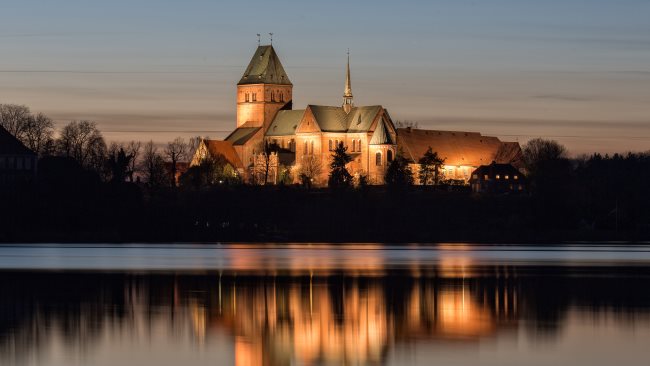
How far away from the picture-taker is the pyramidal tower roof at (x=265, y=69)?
182 m

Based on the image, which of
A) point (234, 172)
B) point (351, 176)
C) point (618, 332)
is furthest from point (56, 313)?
point (234, 172)

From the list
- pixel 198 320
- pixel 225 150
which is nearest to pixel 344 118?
pixel 225 150

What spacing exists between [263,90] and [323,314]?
14046cm

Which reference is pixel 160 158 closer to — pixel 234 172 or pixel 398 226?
pixel 234 172

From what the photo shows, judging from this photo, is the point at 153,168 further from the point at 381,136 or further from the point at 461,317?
the point at 461,317

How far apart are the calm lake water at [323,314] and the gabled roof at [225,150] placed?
334 feet

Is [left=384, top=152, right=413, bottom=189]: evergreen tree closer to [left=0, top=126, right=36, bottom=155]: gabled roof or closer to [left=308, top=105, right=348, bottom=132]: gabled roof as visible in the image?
[left=308, top=105, right=348, bottom=132]: gabled roof

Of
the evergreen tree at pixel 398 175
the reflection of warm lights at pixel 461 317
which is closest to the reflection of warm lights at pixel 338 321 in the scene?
the reflection of warm lights at pixel 461 317

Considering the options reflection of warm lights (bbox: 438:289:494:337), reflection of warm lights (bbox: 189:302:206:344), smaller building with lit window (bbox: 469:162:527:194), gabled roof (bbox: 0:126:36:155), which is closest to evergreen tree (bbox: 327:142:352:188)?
smaller building with lit window (bbox: 469:162:527:194)

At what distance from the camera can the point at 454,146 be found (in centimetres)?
18025

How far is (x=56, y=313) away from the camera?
135ft

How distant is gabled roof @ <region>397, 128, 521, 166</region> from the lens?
569 feet

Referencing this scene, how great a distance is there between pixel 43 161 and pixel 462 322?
326 ft

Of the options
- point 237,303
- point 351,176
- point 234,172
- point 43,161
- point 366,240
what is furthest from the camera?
point 234,172
